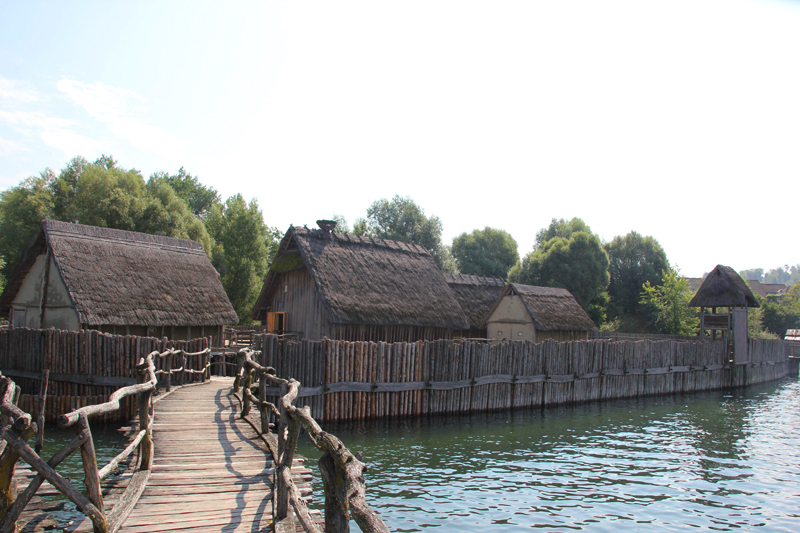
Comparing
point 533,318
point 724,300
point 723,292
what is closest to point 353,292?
point 533,318

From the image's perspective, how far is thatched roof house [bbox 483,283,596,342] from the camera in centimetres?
2566

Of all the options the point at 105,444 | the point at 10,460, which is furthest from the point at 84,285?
the point at 10,460

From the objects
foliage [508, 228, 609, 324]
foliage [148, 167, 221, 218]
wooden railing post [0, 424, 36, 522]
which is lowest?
wooden railing post [0, 424, 36, 522]

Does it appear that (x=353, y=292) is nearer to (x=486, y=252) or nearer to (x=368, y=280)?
(x=368, y=280)

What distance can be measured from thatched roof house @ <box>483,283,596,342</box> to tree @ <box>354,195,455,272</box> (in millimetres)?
24844

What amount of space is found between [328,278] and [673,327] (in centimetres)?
3099

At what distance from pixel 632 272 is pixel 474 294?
2959cm

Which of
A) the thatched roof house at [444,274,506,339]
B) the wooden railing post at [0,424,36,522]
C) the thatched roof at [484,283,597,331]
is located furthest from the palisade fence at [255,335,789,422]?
the wooden railing post at [0,424,36,522]

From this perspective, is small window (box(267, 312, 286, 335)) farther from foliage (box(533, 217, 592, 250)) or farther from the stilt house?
foliage (box(533, 217, 592, 250))

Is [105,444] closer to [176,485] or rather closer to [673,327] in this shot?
[176,485]

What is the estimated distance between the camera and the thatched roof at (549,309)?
84.0 ft

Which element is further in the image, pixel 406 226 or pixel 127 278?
pixel 406 226

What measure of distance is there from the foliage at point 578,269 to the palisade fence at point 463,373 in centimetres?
1901

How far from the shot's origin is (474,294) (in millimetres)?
29375
